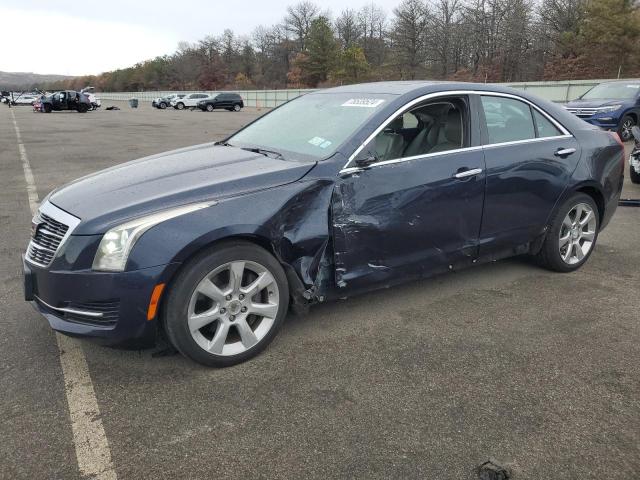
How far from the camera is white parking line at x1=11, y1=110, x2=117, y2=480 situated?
2.30 m

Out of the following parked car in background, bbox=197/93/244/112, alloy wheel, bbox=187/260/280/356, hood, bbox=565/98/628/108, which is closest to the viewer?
alloy wheel, bbox=187/260/280/356

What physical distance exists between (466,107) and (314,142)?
123cm

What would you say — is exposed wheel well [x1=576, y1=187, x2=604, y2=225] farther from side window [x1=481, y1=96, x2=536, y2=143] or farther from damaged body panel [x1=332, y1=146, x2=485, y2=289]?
damaged body panel [x1=332, y1=146, x2=485, y2=289]

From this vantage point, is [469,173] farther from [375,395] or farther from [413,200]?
[375,395]

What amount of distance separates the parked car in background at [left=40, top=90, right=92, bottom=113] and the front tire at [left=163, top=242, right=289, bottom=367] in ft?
141

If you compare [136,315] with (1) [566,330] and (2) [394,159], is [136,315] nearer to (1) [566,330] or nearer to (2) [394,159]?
(2) [394,159]

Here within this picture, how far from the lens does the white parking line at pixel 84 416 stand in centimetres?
230

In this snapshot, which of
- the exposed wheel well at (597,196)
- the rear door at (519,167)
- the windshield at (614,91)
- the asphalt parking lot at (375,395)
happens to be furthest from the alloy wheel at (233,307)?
the windshield at (614,91)

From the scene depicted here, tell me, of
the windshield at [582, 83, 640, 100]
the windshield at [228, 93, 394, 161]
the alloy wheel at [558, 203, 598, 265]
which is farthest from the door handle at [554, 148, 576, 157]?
the windshield at [582, 83, 640, 100]

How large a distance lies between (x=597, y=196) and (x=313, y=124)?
2717mm

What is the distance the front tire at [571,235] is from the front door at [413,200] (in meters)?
0.92

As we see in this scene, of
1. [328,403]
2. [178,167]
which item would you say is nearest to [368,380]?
[328,403]

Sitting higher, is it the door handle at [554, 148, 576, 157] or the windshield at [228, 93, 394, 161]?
the windshield at [228, 93, 394, 161]

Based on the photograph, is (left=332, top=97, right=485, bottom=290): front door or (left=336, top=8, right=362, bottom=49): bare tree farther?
→ (left=336, top=8, right=362, bottom=49): bare tree
